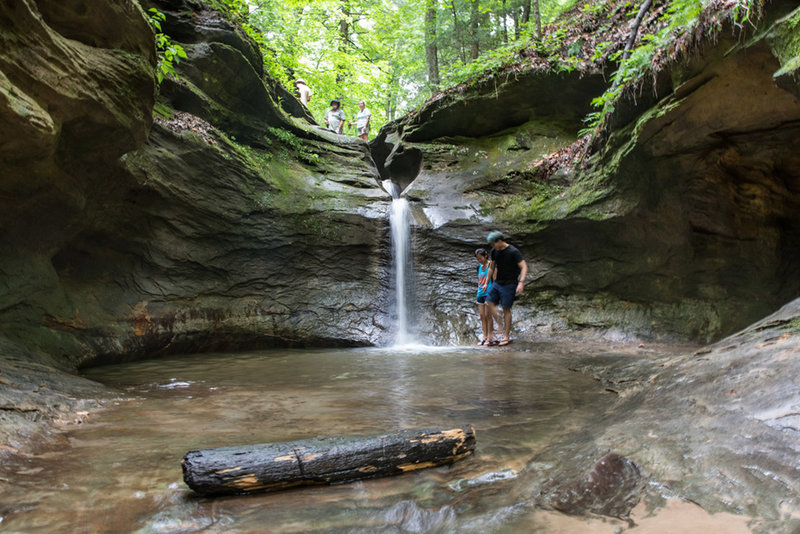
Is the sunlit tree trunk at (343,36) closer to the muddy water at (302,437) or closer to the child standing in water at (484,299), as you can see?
the child standing in water at (484,299)

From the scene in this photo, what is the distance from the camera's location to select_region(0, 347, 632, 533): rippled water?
6.60 feet

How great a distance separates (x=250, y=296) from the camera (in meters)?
8.84

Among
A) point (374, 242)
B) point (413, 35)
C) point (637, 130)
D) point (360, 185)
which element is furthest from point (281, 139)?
point (413, 35)

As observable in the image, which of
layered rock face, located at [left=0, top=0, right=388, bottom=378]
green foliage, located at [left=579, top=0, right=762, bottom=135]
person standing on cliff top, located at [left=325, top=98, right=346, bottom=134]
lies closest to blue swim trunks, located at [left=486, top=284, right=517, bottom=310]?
layered rock face, located at [left=0, top=0, right=388, bottom=378]

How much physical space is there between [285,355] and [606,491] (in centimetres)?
629

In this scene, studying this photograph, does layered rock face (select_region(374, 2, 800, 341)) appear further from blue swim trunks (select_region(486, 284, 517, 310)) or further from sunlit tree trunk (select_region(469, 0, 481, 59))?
sunlit tree trunk (select_region(469, 0, 481, 59))

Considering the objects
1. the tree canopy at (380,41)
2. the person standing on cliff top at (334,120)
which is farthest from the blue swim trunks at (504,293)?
the person standing on cliff top at (334,120)

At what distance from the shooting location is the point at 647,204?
7668 millimetres

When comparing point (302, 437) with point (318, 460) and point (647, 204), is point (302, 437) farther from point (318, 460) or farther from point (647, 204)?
point (647, 204)

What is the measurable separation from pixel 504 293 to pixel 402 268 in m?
2.68

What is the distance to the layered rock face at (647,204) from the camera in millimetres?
5839

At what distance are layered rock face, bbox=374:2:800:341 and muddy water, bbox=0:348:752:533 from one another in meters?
3.42

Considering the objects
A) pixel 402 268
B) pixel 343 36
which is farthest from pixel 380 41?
pixel 402 268

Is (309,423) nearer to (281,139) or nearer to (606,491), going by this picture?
(606,491)
